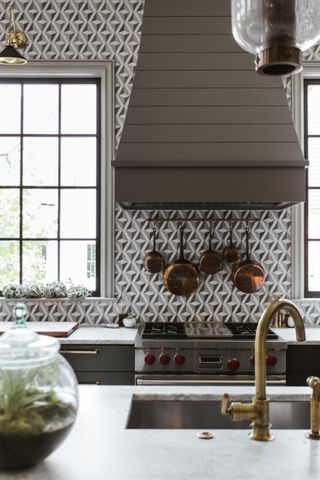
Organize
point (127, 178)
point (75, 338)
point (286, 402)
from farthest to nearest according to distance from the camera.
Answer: point (75, 338), point (127, 178), point (286, 402)

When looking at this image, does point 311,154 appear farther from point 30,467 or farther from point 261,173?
point 30,467

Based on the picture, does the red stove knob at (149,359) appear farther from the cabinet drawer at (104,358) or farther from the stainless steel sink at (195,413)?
the stainless steel sink at (195,413)

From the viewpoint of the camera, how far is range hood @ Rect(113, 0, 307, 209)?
120 inches

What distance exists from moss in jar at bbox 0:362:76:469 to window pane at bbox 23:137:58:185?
117 inches

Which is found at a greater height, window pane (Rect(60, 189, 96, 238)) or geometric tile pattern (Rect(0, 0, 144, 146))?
geometric tile pattern (Rect(0, 0, 144, 146))

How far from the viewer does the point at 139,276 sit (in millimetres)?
4008

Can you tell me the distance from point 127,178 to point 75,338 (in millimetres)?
1036

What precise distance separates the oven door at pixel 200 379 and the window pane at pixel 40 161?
166 cm

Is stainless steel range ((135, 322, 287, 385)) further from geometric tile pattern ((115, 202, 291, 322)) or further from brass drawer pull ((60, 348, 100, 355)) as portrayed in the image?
geometric tile pattern ((115, 202, 291, 322))

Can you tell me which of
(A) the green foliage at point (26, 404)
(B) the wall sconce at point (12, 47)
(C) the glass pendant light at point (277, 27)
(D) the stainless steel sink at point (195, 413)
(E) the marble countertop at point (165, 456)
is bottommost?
(D) the stainless steel sink at point (195, 413)

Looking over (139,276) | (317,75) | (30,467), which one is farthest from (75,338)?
(317,75)

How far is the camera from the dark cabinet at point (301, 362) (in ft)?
11.0

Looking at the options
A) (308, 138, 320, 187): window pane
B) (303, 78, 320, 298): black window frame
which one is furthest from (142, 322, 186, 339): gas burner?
(308, 138, 320, 187): window pane

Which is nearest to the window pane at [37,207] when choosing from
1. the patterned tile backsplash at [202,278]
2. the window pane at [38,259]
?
the window pane at [38,259]
